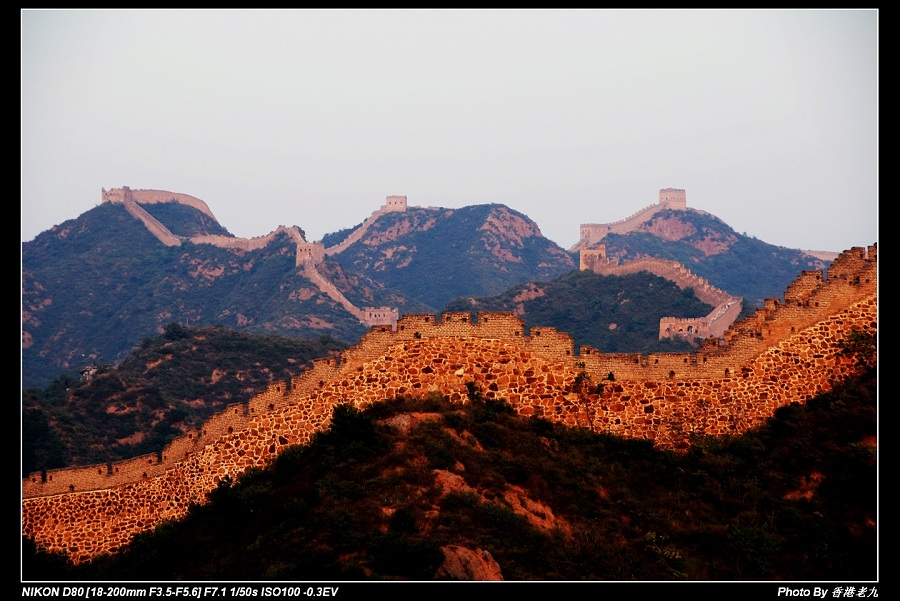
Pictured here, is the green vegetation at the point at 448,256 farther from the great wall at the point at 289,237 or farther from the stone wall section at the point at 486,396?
the stone wall section at the point at 486,396

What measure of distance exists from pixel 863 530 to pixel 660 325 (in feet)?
171

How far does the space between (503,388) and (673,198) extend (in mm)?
133854

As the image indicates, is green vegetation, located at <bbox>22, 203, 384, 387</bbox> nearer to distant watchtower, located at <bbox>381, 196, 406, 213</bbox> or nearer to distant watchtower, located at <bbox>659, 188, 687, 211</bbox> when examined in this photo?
distant watchtower, located at <bbox>381, 196, 406, 213</bbox>

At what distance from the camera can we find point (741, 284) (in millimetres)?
117938

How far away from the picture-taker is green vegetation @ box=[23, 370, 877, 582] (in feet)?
60.4

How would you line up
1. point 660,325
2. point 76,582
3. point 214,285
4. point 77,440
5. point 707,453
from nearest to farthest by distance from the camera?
point 76,582, point 707,453, point 77,440, point 660,325, point 214,285

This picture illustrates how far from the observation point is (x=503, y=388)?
23.6 meters

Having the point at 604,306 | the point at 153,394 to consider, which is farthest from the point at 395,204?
the point at 153,394

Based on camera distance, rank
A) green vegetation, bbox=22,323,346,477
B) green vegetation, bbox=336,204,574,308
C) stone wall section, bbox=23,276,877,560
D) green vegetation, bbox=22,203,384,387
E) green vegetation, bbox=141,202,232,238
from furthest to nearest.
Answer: green vegetation, bbox=141,202,232,238 → green vegetation, bbox=336,204,574,308 → green vegetation, bbox=22,203,384,387 → green vegetation, bbox=22,323,346,477 → stone wall section, bbox=23,276,877,560

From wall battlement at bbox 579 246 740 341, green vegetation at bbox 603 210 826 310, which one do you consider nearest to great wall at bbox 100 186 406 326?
wall battlement at bbox 579 246 740 341

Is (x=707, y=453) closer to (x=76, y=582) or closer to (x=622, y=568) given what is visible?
(x=622, y=568)

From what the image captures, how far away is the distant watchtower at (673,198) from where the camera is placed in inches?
5968

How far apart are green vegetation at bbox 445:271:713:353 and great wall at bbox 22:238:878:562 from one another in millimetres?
44131

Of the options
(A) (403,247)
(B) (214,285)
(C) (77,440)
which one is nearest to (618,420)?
(C) (77,440)
